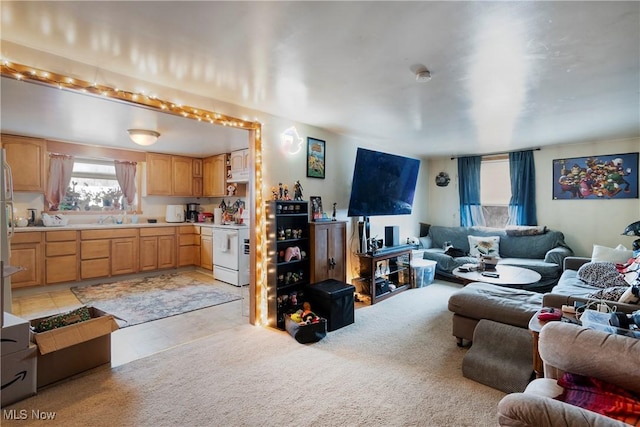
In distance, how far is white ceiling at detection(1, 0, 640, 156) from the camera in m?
1.58

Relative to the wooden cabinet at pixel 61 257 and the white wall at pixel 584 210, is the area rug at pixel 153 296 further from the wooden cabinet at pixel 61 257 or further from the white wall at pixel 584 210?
the white wall at pixel 584 210

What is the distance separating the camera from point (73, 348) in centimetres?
227

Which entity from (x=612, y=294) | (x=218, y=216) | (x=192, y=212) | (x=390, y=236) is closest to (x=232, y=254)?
(x=218, y=216)

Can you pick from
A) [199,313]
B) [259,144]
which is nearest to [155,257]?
[199,313]

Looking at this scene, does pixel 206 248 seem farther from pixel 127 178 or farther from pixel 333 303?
pixel 333 303

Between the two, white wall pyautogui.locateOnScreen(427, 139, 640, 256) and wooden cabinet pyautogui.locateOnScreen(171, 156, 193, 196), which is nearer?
white wall pyautogui.locateOnScreen(427, 139, 640, 256)

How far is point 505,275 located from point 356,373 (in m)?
2.30

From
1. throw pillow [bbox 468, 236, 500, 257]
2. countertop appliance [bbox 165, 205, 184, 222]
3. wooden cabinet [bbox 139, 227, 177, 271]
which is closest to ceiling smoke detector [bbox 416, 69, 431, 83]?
throw pillow [bbox 468, 236, 500, 257]

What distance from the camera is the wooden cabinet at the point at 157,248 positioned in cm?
529

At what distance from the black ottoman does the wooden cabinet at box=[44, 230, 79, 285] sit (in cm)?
381

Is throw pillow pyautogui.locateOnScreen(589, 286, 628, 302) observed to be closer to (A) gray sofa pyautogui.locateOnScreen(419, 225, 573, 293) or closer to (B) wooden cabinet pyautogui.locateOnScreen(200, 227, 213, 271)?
(A) gray sofa pyautogui.locateOnScreen(419, 225, 573, 293)

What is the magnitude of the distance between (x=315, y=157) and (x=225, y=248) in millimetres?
2256

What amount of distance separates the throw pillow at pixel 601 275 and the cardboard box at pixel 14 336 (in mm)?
5040

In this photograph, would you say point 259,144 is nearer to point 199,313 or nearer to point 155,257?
point 199,313
